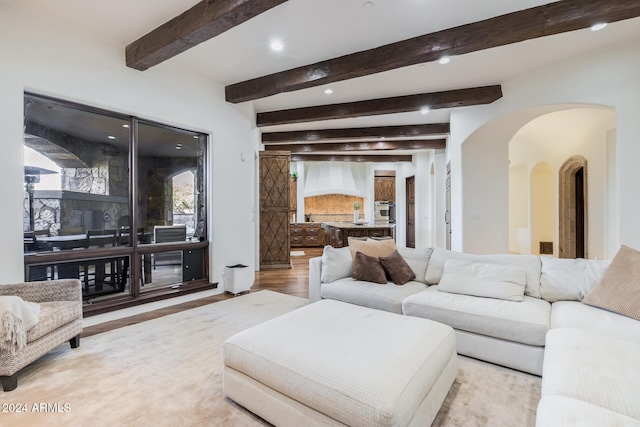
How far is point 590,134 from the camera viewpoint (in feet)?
17.7

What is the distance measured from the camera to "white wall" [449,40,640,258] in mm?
3141

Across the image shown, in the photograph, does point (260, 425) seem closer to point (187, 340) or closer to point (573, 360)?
point (187, 340)

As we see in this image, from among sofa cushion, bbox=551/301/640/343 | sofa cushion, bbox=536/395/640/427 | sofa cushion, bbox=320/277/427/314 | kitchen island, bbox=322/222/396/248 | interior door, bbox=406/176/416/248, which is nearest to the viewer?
sofa cushion, bbox=536/395/640/427

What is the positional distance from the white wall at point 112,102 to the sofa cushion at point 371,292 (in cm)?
197

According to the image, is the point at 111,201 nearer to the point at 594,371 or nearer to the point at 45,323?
the point at 45,323

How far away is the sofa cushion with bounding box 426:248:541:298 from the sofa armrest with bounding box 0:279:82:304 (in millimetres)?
3307

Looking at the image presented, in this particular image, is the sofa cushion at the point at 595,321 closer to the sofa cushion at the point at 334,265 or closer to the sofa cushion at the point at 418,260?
the sofa cushion at the point at 418,260

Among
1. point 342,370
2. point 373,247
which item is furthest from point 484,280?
point 342,370

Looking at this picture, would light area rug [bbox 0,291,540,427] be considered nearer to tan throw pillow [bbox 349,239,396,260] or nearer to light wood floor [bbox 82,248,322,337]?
light wood floor [bbox 82,248,322,337]

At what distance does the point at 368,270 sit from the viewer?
3.30 m

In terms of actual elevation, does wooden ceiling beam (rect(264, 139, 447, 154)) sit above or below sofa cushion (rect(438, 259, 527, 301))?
above

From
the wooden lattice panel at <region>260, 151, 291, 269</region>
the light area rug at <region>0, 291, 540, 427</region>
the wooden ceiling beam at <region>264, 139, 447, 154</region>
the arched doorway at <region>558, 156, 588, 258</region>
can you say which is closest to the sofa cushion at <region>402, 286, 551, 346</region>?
the light area rug at <region>0, 291, 540, 427</region>

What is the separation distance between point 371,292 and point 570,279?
169 centimetres

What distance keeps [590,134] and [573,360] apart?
5.69 meters
